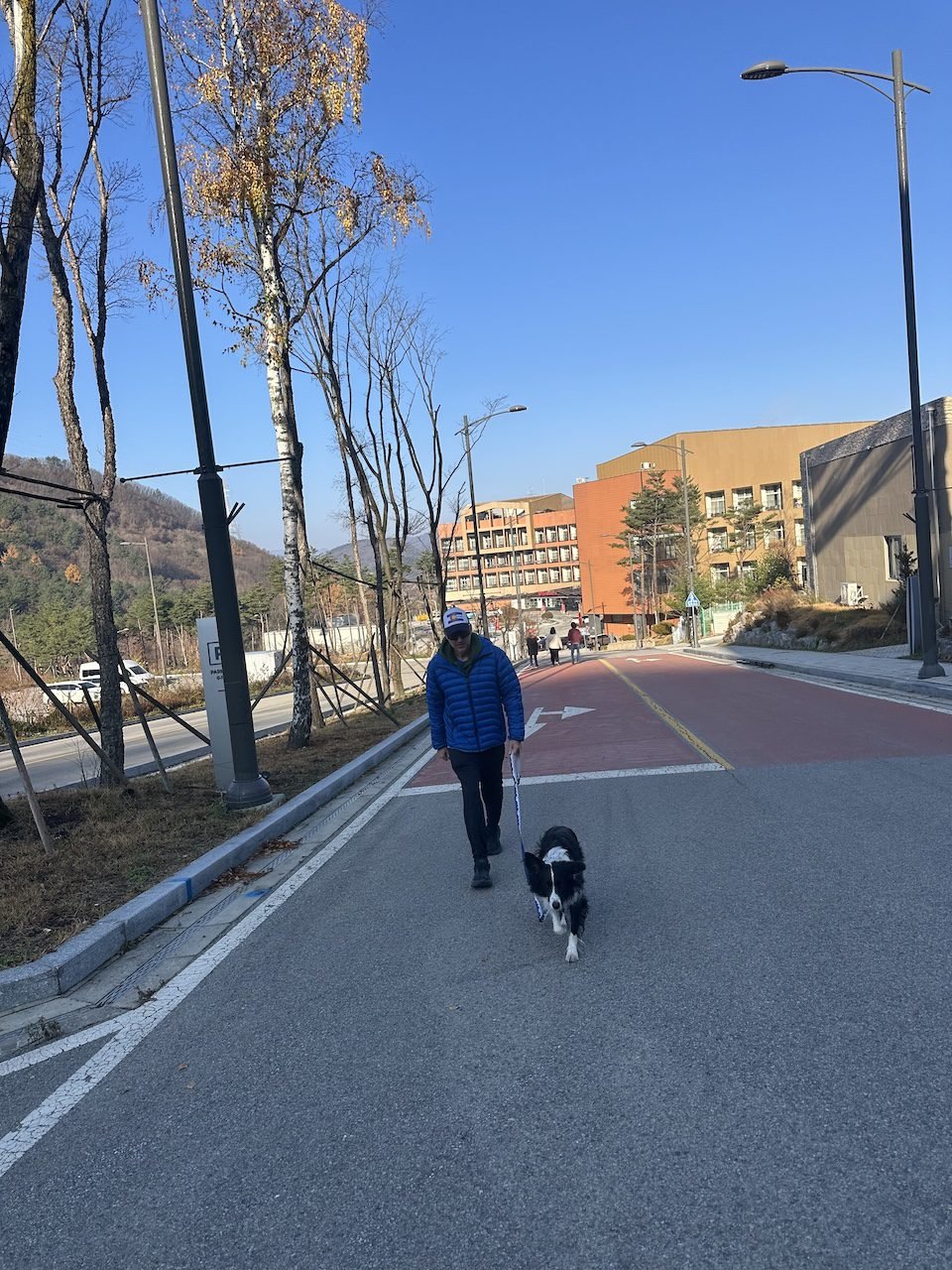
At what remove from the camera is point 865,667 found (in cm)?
1975

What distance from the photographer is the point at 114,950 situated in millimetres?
5344

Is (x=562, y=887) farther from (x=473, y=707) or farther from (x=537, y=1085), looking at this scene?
(x=473, y=707)

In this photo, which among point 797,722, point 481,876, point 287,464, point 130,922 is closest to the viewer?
point 130,922

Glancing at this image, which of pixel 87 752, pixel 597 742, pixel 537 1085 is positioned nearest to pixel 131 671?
pixel 87 752

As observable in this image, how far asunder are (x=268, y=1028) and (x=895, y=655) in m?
20.4

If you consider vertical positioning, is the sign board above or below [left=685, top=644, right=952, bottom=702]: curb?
above

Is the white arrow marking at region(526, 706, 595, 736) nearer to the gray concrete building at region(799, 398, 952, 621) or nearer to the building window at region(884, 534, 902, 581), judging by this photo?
the gray concrete building at region(799, 398, 952, 621)

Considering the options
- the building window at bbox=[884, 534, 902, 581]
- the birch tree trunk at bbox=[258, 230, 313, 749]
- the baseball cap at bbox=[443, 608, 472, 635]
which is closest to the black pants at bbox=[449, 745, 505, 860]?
the baseball cap at bbox=[443, 608, 472, 635]

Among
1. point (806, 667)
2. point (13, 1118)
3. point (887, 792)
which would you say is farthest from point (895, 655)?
point (13, 1118)

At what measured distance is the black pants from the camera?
19.8 ft

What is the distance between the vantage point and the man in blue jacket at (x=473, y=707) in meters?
6.04

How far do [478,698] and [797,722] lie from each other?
26.8 ft

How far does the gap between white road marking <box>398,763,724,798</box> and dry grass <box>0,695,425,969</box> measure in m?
1.40

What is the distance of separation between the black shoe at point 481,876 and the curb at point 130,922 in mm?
1977
